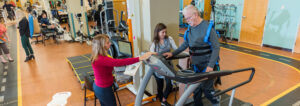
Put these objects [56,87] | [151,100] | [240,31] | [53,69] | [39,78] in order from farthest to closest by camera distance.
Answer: [240,31] < [53,69] < [39,78] < [56,87] < [151,100]

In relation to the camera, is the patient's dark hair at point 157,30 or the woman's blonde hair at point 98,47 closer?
the woman's blonde hair at point 98,47

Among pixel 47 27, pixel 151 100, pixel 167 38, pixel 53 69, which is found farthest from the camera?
pixel 47 27

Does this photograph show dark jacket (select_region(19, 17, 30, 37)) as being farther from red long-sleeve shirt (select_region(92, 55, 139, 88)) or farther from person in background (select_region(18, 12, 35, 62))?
red long-sleeve shirt (select_region(92, 55, 139, 88))

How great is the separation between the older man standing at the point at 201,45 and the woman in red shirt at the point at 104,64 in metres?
0.68

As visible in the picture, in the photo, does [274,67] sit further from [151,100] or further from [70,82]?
[70,82]

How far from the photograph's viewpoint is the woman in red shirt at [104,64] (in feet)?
7.65

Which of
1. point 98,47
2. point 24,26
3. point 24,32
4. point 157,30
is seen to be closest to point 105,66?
point 98,47

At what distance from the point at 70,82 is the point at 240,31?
22.7 feet

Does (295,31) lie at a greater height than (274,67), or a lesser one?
greater

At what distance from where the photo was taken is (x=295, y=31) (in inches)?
254

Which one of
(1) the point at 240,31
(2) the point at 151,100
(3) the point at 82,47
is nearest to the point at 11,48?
(3) the point at 82,47

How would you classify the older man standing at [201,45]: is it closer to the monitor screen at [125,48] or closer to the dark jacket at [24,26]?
the monitor screen at [125,48]

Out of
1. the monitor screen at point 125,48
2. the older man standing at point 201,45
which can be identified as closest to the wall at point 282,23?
the older man standing at point 201,45

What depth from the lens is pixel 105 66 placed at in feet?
8.02
